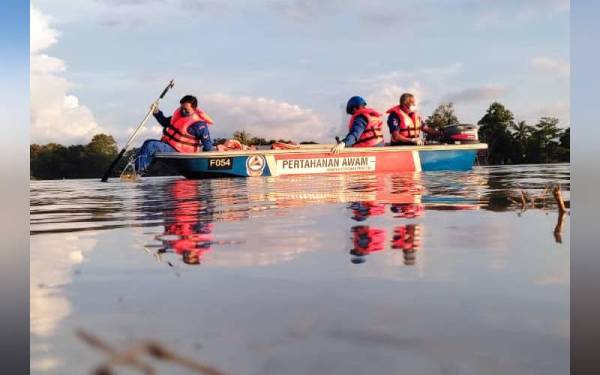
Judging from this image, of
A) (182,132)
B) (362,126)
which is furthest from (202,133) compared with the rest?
(362,126)

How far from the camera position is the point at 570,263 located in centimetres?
272

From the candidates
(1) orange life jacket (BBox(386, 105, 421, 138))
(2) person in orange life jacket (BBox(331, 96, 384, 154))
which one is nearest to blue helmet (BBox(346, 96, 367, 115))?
(2) person in orange life jacket (BBox(331, 96, 384, 154))

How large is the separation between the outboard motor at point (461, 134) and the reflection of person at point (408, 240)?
521 inches

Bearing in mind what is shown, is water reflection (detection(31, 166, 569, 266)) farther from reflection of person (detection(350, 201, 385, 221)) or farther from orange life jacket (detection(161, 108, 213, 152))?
orange life jacket (detection(161, 108, 213, 152))

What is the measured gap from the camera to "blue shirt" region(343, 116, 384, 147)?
49.0 feet

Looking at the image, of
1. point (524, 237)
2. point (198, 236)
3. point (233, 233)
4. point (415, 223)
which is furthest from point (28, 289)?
point (524, 237)

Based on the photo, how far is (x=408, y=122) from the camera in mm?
15648

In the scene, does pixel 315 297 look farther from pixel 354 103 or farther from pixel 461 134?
pixel 461 134

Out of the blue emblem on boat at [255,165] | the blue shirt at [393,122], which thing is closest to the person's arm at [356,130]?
the blue shirt at [393,122]

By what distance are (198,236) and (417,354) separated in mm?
2382

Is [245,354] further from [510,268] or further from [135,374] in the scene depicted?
[510,268]

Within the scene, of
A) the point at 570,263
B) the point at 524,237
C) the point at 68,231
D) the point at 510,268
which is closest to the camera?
the point at 510,268

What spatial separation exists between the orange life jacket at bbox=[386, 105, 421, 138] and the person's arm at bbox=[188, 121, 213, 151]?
5882mm

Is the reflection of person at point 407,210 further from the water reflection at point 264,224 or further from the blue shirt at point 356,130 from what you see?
the blue shirt at point 356,130
